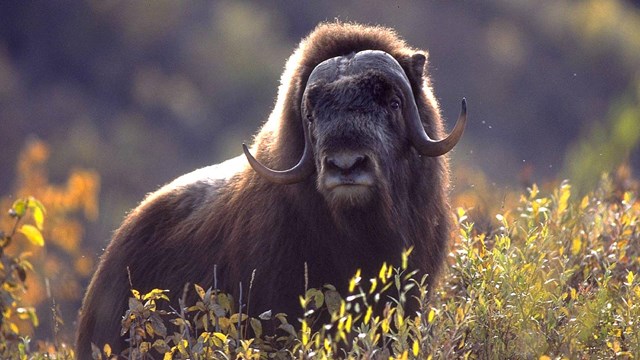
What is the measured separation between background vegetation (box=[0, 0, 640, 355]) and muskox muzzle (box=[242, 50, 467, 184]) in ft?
82.2

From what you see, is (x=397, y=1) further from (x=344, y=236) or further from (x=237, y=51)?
(x=344, y=236)

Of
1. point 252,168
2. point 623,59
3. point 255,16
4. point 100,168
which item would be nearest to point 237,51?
point 255,16

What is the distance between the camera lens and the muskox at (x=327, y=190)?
5727 mm

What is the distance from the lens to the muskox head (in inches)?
215

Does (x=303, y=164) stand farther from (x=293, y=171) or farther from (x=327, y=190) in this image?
(x=327, y=190)

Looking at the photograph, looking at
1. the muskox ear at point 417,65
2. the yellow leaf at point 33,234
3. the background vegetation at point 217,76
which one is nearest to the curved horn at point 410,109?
the muskox ear at point 417,65

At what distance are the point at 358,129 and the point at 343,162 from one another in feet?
0.93

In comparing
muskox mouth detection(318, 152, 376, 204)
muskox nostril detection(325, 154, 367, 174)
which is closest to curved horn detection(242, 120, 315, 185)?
muskox mouth detection(318, 152, 376, 204)

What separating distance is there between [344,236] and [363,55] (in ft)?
3.03

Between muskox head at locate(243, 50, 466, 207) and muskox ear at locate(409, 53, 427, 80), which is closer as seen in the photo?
muskox head at locate(243, 50, 466, 207)

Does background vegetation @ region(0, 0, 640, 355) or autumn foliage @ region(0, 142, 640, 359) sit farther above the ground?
autumn foliage @ region(0, 142, 640, 359)

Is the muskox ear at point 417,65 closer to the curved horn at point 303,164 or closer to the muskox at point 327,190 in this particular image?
the muskox at point 327,190

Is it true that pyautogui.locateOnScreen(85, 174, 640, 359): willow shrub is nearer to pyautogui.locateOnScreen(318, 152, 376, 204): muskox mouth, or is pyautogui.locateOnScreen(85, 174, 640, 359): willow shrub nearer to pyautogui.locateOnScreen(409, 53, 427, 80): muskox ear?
pyautogui.locateOnScreen(318, 152, 376, 204): muskox mouth

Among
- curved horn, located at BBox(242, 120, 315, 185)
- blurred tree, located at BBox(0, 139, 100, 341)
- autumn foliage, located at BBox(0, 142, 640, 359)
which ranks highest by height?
curved horn, located at BBox(242, 120, 315, 185)
